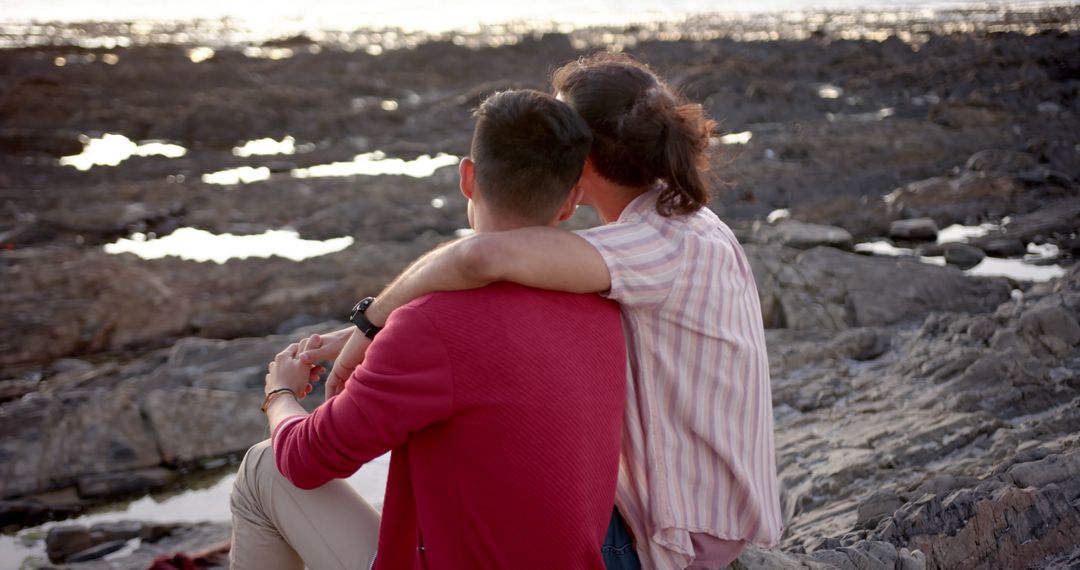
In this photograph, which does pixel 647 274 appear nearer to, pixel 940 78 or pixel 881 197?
pixel 881 197

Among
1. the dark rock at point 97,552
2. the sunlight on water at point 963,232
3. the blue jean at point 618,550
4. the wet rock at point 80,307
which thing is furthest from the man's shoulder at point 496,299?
the sunlight on water at point 963,232

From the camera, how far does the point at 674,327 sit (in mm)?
2244

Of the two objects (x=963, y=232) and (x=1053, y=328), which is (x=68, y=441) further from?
(x=963, y=232)

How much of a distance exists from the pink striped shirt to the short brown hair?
0.15 m

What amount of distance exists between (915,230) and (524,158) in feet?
30.6

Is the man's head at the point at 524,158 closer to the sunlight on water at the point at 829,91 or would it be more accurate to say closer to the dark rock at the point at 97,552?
the dark rock at the point at 97,552

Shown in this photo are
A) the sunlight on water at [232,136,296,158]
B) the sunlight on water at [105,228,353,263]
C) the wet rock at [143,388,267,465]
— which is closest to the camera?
the wet rock at [143,388,267,465]

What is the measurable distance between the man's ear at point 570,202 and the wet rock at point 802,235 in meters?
7.78

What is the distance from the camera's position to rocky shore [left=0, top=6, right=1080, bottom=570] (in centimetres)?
416

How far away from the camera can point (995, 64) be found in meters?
21.3

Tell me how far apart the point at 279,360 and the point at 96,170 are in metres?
11.4

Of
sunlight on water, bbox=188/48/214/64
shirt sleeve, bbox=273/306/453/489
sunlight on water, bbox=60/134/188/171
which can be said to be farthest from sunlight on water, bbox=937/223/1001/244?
sunlight on water, bbox=188/48/214/64

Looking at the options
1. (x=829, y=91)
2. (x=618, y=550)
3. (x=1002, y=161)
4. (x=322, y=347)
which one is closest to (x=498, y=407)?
(x=618, y=550)

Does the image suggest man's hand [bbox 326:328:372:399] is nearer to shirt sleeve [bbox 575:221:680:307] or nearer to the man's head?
the man's head
